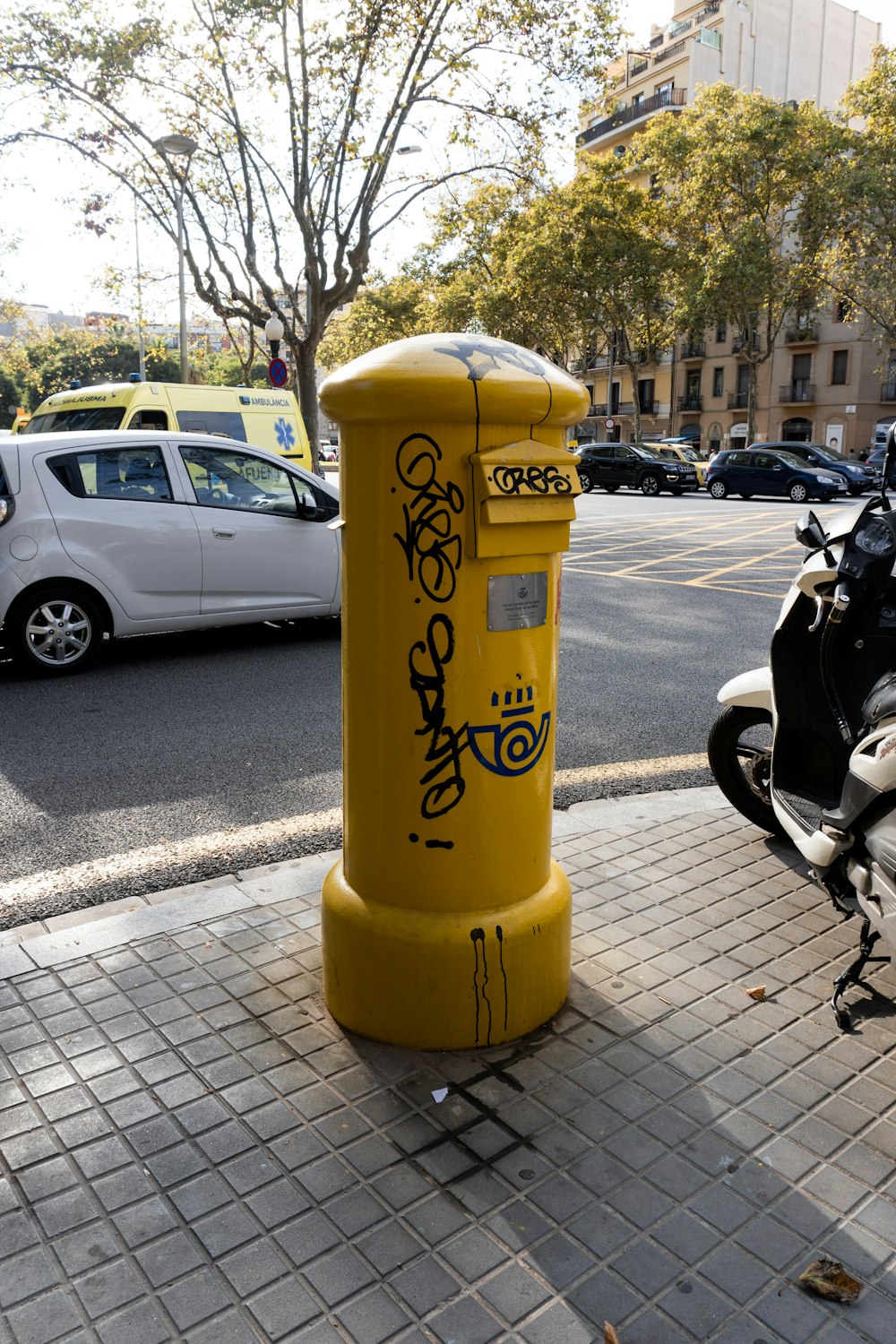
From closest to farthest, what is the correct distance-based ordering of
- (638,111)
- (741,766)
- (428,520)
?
(428,520) → (741,766) → (638,111)

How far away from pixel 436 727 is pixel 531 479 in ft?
2.10

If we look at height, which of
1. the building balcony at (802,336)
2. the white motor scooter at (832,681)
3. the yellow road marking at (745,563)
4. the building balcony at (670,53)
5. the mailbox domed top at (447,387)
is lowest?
the yellow road marking at (745,563)

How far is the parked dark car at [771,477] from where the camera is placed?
26.5m

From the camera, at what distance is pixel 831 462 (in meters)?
27.9

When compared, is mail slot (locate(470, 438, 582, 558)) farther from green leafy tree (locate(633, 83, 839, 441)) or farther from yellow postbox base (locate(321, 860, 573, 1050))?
green leafy tree (locate(633, 83, 839, 441))

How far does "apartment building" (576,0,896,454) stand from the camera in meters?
47.2

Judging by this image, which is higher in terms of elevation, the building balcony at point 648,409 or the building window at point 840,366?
the building window at point 840,366

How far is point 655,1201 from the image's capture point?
2.16m

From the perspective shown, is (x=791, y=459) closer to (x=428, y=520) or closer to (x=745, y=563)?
(x=745, y=563)

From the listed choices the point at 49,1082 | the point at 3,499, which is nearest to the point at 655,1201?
the point at 49,1082

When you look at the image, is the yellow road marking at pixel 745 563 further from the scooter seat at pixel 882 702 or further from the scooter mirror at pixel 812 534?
the scooter seat at pixel 882 702

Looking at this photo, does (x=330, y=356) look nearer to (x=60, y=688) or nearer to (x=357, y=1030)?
(x=60, y=688)

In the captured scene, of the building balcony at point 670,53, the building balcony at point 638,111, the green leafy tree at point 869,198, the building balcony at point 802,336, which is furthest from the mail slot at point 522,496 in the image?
the building balcony at point 670,53

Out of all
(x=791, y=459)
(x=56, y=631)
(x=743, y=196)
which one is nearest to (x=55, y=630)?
(x=56, y=631)
